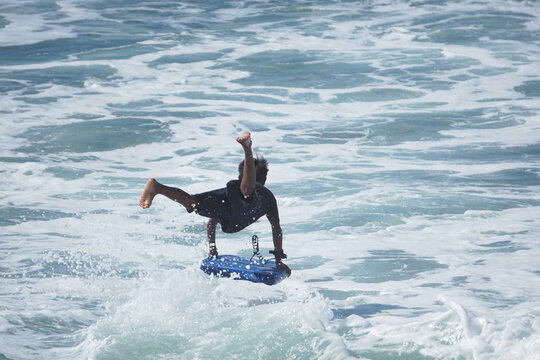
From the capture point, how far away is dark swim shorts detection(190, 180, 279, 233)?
6004 mm

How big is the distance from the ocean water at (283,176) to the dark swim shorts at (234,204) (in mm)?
700

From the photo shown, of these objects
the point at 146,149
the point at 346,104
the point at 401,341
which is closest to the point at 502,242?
the point at 401,341

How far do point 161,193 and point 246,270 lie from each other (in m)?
0.86

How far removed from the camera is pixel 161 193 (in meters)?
5.76

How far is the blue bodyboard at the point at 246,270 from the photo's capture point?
6062mm

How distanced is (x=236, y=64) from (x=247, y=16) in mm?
6052

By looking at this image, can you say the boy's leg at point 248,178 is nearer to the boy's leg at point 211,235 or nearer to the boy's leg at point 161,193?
the boy's leg at point 161,193

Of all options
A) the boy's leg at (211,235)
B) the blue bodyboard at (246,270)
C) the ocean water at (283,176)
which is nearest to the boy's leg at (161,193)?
the boy's leg at (211,235)

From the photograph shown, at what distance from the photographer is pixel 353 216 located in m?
9.64

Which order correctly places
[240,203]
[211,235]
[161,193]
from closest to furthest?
[161,193]
[240,203]
[211,235]

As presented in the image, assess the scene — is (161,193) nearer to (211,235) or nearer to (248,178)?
(248,178)

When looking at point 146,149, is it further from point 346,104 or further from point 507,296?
point 507,296

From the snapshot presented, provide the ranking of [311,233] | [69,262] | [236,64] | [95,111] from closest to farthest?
[69,262], [311,233], [95,111], [236,64]

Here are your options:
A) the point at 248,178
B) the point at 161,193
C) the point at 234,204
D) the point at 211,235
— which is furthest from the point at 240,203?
the point at 161,193
